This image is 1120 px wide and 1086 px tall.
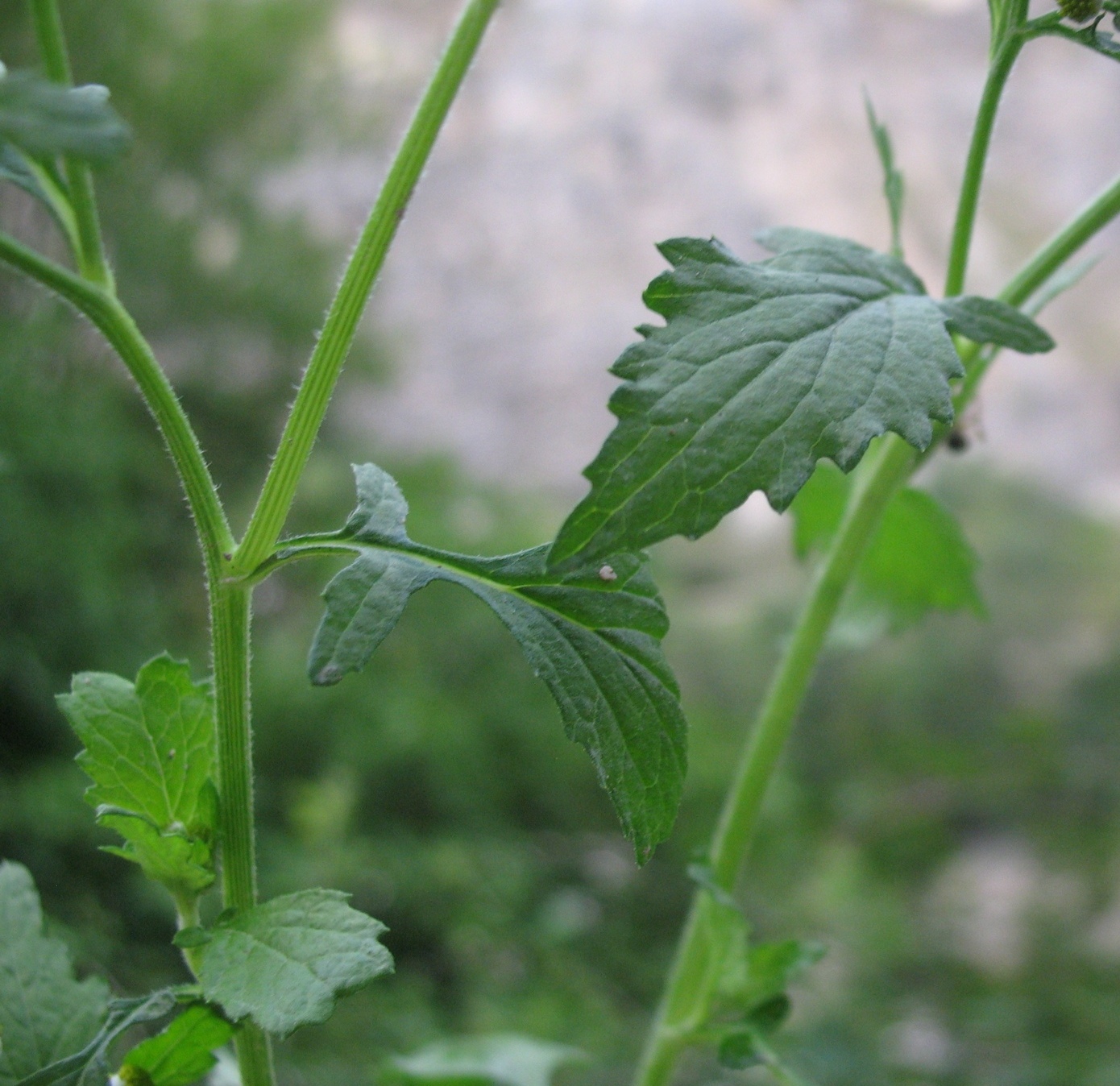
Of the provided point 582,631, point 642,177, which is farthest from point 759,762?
point 642,177

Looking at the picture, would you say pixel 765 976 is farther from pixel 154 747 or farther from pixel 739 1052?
pixel 154 747

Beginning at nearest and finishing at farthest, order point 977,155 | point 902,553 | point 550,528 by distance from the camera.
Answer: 1. point 977,155
2. point 902,553
3. point 550,528

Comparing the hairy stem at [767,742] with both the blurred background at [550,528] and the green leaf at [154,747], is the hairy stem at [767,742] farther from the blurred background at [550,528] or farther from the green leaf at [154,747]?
the green leaf at [154,747]

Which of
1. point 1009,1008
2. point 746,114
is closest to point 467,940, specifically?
point 1009,1008

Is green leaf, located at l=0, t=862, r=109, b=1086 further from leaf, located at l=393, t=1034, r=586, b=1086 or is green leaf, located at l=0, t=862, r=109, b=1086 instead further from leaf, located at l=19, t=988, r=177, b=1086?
leaf, located at l=393, t=1034, r=586, b=1086

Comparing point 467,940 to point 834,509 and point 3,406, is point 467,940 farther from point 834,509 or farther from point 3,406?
point 834,509

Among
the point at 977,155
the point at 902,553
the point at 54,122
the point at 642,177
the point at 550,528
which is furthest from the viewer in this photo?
the point at 642,177
